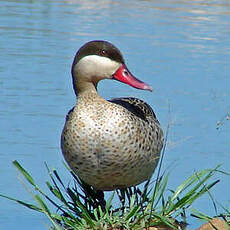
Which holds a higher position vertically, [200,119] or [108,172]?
[108,172]

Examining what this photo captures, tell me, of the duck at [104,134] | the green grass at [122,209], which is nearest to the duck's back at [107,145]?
the duck at [104,134]

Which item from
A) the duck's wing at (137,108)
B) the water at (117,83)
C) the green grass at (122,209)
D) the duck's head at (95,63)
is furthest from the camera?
the water at (117,83)

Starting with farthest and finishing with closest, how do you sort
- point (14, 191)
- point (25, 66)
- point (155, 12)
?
1. point (155, 12)
2. point (25, 66)
3. point (14, 191)

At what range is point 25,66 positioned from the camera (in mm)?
10992

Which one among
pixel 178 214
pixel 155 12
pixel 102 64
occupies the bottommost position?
pixel 155 12

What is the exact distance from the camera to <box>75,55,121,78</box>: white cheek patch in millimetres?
6109

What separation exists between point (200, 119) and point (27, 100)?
172 cm

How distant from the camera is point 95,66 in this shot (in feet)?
20.1

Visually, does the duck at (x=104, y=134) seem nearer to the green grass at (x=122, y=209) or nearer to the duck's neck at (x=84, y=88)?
the duck's neck at (x=84, y=88)

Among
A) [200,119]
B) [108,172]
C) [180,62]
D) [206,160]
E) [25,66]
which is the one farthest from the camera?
[180,62]

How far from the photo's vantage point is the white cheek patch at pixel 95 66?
611 centimetres

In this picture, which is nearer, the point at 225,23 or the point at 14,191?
the point at 14,191

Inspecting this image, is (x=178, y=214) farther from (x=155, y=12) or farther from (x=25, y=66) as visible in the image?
(x=155, y=12)

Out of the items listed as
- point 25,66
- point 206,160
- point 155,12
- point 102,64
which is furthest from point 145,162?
point 155,12
